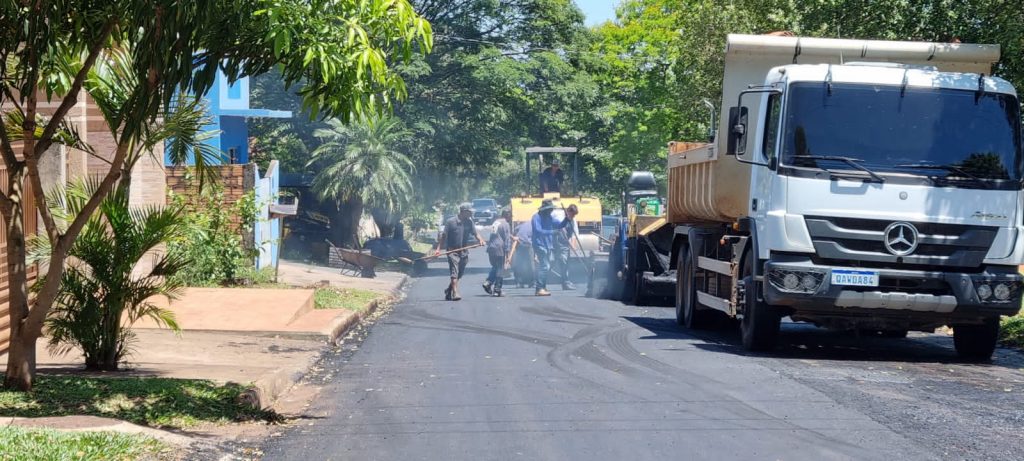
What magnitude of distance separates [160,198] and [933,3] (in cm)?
1242

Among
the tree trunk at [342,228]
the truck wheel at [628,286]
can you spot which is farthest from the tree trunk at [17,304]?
the tree trunk at [342,228]

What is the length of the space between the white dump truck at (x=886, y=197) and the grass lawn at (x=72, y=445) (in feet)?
21.6

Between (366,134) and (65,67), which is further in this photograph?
(366,134)

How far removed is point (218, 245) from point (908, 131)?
12043 mm

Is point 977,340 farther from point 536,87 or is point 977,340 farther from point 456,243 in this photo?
point 536,87

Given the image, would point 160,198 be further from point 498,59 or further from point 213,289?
point 498,59

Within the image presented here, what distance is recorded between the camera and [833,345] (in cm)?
1380

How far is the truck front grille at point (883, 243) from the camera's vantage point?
11.3m

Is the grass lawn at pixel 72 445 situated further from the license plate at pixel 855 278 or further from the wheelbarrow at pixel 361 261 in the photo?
the wheelbarrow at pixel 361 261

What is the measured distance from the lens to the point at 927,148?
1152 cm

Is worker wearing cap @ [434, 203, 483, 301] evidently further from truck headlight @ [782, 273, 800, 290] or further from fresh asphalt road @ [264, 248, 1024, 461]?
truck headlight @ [782, 273, 800, 290]

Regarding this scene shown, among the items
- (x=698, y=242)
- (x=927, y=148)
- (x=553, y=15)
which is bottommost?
(x=698, y=242)

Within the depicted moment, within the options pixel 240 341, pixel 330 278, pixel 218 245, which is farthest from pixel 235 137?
pixel 240 341

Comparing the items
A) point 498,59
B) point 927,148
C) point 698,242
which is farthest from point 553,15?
point 927,148
